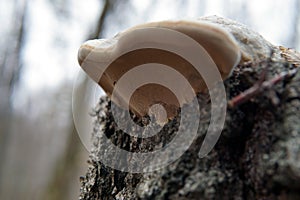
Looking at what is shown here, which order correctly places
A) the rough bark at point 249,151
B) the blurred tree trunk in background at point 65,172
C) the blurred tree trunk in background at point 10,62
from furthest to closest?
the blurred tree trunk in background at point 10,62 → the blurred tree trunk in background at point 65,172 → the rough bark at point 249,151

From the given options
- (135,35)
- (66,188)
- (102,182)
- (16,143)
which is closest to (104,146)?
(102,182)

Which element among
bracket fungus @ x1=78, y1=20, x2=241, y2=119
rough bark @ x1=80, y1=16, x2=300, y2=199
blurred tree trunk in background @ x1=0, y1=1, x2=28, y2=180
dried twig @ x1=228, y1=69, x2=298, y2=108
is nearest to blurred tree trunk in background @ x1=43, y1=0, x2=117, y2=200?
blurred tree trunk in background @ x1=0, y1=1, x2=28, y2=180

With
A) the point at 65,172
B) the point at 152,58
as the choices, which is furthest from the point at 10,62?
the point at 152,58

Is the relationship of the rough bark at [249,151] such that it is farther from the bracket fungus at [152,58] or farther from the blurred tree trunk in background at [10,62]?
the blurred tree trunk in background at [10,62]

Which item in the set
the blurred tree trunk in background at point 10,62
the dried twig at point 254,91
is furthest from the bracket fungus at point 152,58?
the blurred tree trunk in background at point 10,62

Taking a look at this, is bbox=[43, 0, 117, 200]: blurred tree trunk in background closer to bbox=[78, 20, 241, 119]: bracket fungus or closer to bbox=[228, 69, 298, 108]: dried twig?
bbox=[78, 20, 241, 119]: bracket fungus

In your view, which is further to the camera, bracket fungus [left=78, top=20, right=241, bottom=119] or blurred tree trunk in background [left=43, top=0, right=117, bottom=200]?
blurred tree trunk in background [left=43, top=0, right=117, bottom=200]
